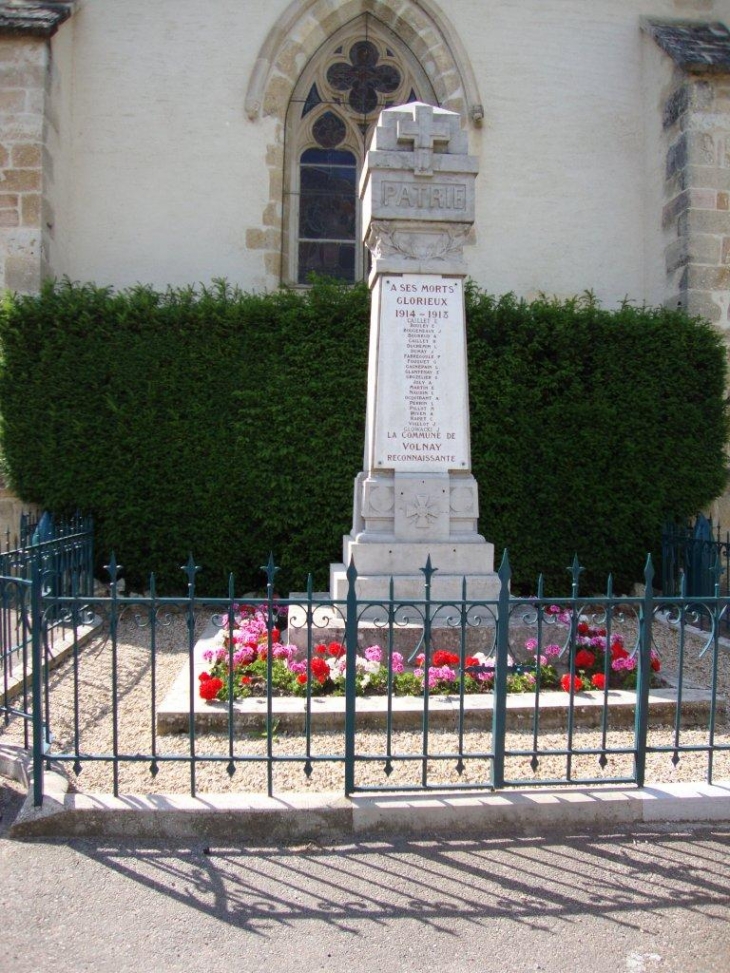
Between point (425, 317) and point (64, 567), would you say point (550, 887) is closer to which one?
point (425, 317)

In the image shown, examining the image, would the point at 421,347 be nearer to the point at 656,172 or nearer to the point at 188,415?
the point at 188,415

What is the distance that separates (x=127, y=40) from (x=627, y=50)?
602 cm

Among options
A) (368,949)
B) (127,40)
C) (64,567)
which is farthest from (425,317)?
(127,40)

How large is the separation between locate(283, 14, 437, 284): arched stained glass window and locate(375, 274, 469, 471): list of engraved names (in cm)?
438

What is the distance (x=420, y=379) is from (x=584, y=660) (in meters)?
2.27

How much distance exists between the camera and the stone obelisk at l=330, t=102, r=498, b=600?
5.88 meters

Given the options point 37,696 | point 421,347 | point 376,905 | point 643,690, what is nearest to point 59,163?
point 421,347

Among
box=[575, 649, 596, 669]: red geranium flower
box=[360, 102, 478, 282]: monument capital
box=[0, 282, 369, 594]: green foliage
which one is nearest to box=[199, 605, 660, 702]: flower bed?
box=[575, 649, 596, 669]: red geranium flower

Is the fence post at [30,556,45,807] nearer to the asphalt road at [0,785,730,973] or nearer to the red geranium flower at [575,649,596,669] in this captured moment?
the asphalt road at [0,785,730,973]

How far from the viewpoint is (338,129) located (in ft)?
33.9

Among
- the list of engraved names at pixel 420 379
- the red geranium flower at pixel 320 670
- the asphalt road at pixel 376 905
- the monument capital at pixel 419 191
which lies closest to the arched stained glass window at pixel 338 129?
the monument capital at pixel 419 191

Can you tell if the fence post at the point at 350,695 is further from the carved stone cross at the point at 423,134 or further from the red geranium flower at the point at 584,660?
the carved stone cross at the point at 423,134

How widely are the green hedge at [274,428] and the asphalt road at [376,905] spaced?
15.8 feet

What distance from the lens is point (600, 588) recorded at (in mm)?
8523
